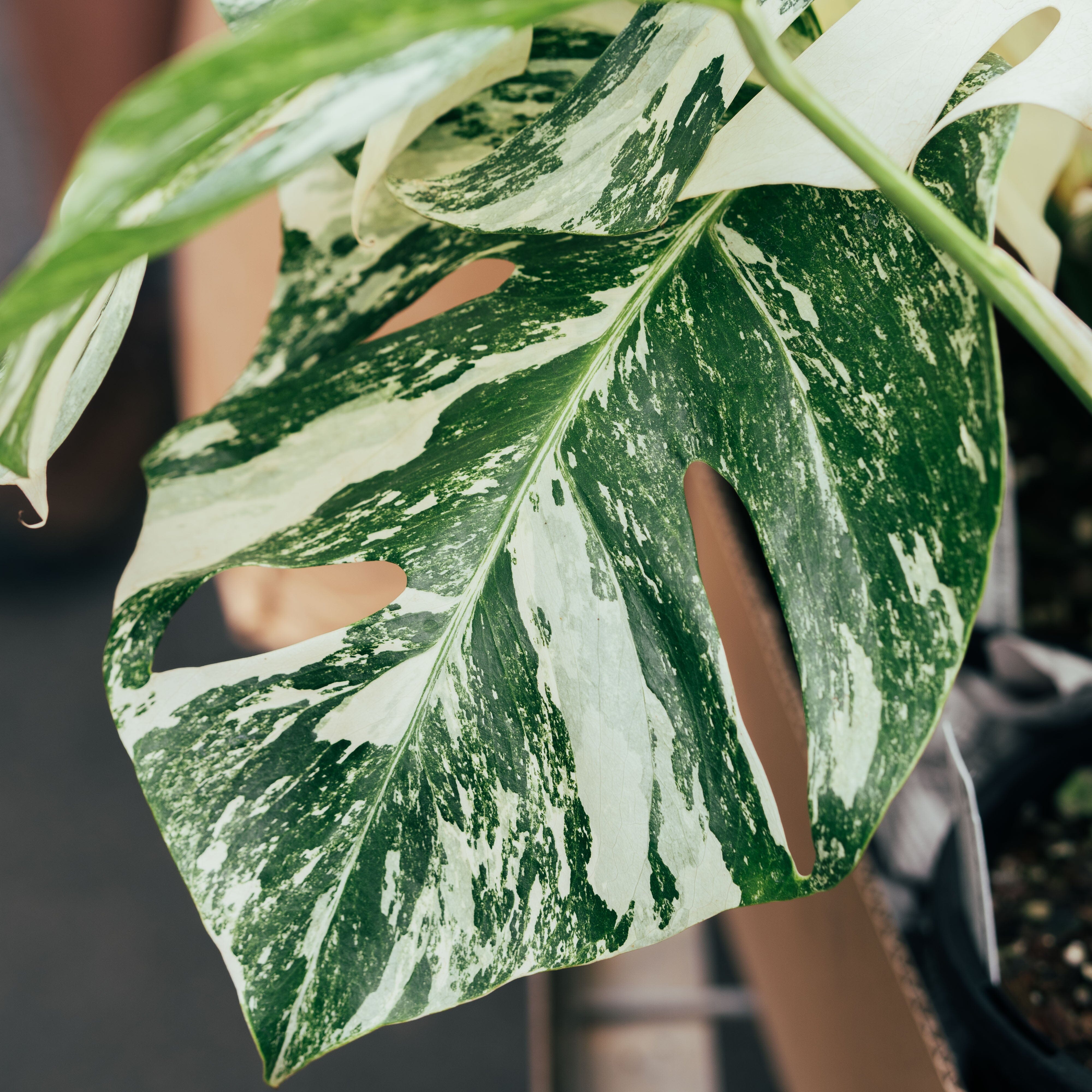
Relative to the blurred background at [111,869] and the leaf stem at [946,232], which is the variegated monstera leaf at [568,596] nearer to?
the leaf stem at [946,232]

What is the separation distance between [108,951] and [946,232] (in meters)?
1.14

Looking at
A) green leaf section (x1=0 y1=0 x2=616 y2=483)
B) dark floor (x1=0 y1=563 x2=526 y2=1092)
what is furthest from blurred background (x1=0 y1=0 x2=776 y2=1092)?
green leaf section (x1=0 y1=0 x2=616 y2=483)

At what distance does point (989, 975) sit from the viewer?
37 centimetres

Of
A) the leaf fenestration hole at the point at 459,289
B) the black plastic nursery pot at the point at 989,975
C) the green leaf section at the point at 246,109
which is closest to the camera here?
the green leaf section at the point at 246,109

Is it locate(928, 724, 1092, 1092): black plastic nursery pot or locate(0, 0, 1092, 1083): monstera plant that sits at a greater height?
locate(0, 0, 1092, 1083): monstera plant

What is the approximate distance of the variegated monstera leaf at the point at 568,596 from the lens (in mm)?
251

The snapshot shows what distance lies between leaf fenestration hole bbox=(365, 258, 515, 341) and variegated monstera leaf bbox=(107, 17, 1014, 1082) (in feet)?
0.68

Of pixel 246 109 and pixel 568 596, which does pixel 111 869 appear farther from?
pixel 246 109

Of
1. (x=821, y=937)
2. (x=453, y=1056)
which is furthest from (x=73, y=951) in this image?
(x=821, y=937)

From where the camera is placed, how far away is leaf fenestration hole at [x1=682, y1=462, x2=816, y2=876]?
0.44 metres

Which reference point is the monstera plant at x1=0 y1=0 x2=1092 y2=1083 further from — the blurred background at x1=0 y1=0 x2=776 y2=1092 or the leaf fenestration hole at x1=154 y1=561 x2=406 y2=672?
the blurred background at x1=0 y1=0 x2=776 y2=1092

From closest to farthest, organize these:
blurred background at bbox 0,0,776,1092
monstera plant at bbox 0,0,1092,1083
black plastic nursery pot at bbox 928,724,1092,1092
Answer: monstera plant at bbox 0,0,1092,1083, black plastic nursery pot at bbox 928,724,1092,1092, blurred background at bbox 0,0,776,1092

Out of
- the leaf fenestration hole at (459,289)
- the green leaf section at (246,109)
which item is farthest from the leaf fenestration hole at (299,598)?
the green leaf section at (246,109)

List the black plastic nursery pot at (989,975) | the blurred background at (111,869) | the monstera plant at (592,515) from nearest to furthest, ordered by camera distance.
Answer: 1. the monstera plant at (592,515)
2. the black plastic nursery pot at (989,975)
3. the blurred background at (111,869)
